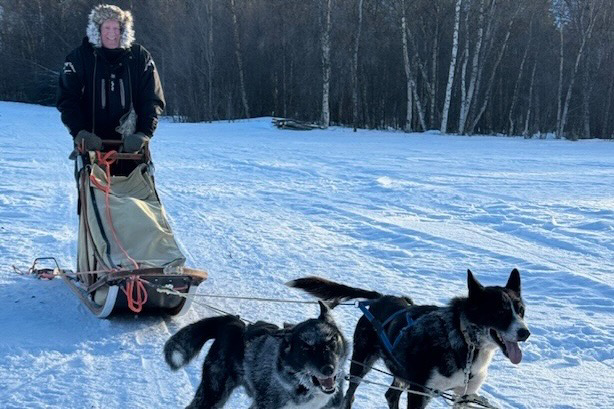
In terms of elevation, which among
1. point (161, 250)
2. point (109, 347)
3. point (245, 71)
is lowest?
point (109, 347)

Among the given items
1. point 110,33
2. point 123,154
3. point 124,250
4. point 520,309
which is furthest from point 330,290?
point 110,33

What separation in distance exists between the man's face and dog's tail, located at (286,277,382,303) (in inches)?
107

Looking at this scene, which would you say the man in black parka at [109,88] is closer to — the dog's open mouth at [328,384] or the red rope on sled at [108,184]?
the red rope on sled at [108,184]

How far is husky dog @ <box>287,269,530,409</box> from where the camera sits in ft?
9.46

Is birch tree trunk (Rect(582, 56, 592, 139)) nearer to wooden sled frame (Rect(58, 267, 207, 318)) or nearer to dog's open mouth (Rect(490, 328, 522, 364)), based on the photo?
wooden sled frame (Rect(58, 267, 207, 318))

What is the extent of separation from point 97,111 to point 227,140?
53.9 ft

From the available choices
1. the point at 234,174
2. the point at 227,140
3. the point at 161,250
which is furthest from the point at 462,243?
the point at 227,140

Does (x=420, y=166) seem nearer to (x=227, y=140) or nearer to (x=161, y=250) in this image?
(x=227, y=140)

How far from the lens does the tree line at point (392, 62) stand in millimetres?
28359

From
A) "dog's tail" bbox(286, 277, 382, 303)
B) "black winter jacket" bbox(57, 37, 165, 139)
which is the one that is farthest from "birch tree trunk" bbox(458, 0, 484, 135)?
"dog's tail" bbox(286, 277, 382, 303)

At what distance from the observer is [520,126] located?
34.0 m

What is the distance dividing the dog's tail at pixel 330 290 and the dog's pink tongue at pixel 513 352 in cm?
91

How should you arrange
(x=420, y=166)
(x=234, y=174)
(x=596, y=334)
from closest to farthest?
(x=596, y=334) < (x=234, y=174) < (x=420, y=166)

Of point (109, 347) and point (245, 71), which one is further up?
point (245, 71)
